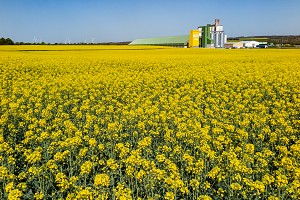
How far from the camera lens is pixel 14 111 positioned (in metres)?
9.70

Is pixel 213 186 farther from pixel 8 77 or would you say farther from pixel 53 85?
pixel 8 77

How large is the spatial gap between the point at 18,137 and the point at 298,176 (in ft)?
23.4

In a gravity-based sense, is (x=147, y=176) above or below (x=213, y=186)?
above

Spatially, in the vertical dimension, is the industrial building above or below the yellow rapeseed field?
above

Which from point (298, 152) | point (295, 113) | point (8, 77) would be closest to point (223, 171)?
point (298, 152)

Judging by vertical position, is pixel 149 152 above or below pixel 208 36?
below

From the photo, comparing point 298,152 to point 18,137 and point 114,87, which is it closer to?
point 18,137

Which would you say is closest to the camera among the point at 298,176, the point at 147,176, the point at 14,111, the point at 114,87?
the point at 298,176

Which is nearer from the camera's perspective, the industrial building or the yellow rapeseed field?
the yellow rapeseed field

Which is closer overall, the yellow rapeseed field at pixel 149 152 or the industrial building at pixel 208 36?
the yellow rapeseed field at pixel 149 152

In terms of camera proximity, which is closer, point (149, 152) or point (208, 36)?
point (149, 152)

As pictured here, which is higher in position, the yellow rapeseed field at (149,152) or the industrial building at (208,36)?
the industrial building at (208,36)

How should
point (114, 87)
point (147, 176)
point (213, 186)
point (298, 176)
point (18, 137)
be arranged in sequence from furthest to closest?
point (114, 87) < point (18, 137) < point (213, 186) < point (147, 176) < point (298, 176)

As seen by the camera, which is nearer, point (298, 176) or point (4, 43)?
point (298, 176)
